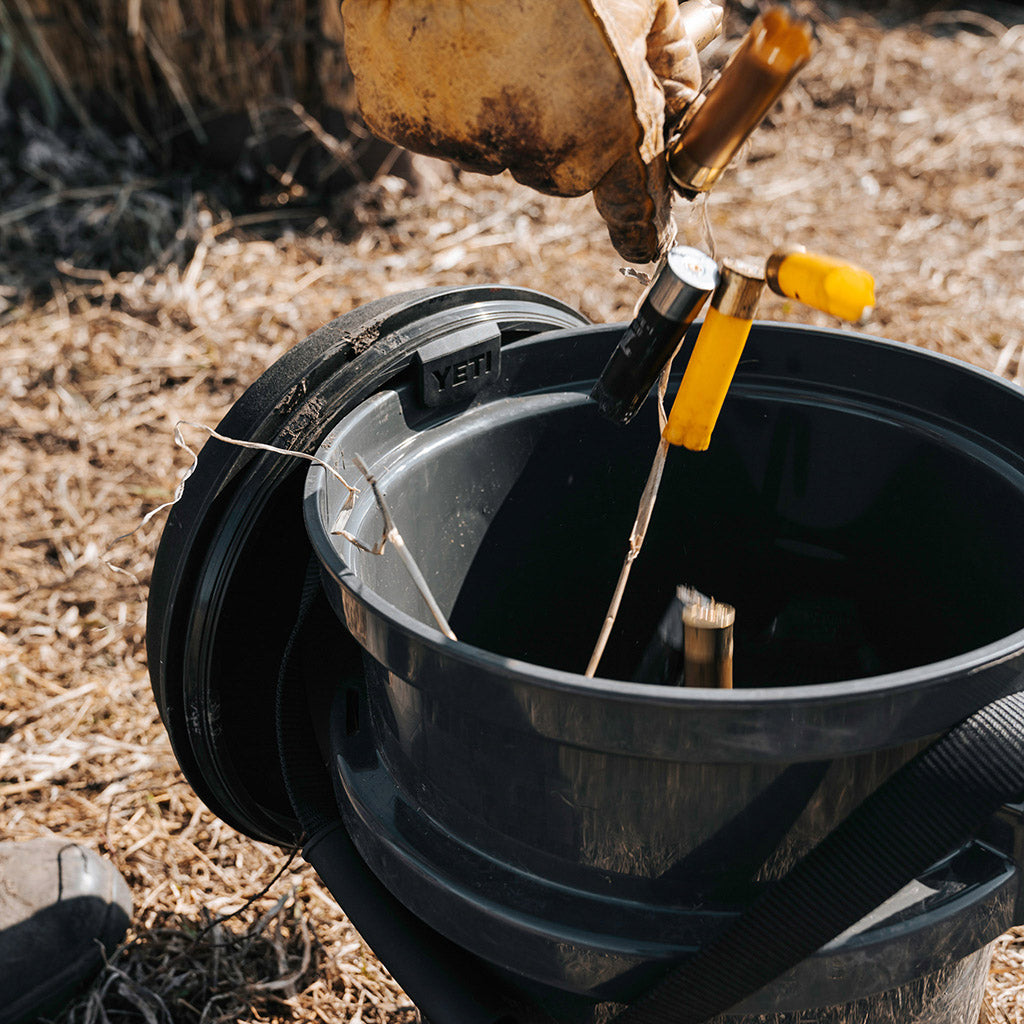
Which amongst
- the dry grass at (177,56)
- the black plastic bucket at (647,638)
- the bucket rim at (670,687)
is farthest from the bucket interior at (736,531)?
the dry grass at (177,56)

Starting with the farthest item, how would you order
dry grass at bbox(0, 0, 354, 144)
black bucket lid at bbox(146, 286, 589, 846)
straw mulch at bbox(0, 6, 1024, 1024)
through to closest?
1. dry grass at bbox(0, 0, 354, 144)
2. straw mulch at bbox(0, 6, 1024, 1024)
3. black bucket lid at bbox(146, 286, 589, 846)

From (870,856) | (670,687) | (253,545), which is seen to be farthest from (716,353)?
(253,545)

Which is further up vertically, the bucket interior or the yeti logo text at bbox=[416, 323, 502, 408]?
the yeti logo text at bbox=[416, 323, 502, 408]

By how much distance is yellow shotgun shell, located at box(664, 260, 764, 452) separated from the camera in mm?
823

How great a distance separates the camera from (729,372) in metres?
0.85

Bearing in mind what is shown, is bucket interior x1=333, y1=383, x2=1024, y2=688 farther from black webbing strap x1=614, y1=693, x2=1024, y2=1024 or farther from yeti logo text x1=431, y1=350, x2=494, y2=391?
black webbing strap x1=614, y1=693, x2=1024, y2=1024

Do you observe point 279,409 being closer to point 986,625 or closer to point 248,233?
point 986,625

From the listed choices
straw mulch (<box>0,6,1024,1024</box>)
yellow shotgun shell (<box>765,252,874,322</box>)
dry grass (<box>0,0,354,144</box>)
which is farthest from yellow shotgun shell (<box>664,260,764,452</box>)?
dry grass (<box>0,0,354,144</box>)

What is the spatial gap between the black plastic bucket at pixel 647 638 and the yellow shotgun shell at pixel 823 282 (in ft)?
0.83

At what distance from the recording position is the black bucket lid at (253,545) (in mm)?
1042

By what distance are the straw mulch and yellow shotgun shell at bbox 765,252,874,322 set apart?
202 mm

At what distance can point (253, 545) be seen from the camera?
1.06 meters

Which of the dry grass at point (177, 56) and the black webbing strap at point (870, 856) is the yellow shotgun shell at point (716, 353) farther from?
the dry grass at point (177, 56)

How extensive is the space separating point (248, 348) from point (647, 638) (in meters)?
1.61
